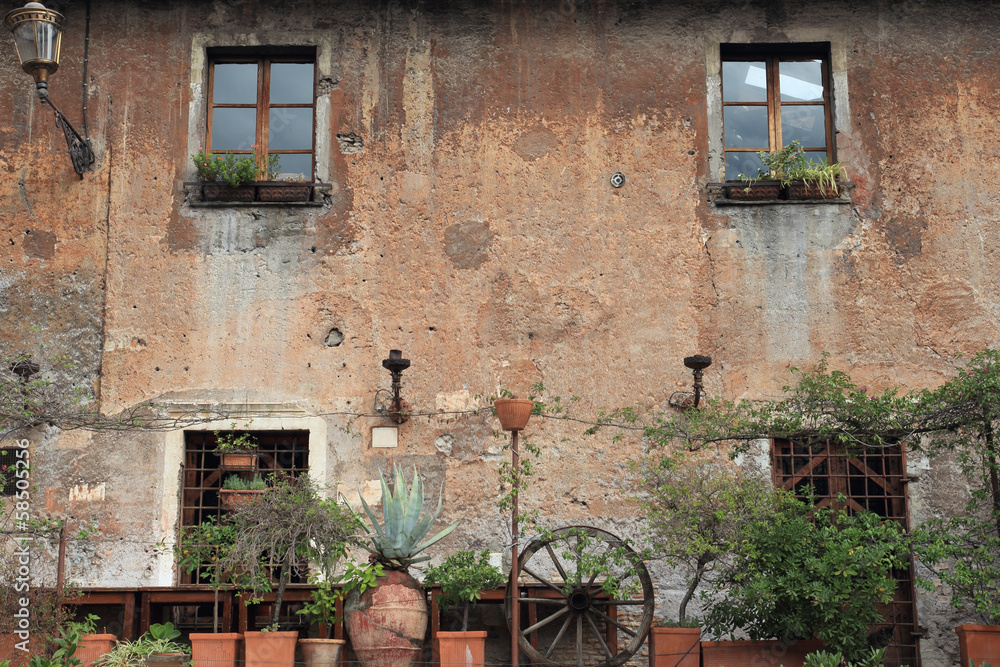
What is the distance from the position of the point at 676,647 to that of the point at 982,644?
1830 millimetres

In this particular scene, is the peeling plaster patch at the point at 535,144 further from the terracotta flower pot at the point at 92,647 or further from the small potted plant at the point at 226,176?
the terracotta flower pot at the point at 92,647

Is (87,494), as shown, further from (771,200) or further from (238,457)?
(771,200)

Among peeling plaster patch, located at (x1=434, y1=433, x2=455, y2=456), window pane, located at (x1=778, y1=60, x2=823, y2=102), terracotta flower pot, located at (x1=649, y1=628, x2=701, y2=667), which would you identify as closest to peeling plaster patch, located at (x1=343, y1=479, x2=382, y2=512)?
peeling plaster patch, located at (x1=434, y1=433, x2=455, y2=456)

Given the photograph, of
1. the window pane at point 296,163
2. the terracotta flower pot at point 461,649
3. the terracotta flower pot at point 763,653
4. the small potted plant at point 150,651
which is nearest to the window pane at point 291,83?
the window pane at point 296,163

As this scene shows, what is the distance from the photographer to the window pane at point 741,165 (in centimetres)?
843

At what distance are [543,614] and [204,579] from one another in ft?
8.12

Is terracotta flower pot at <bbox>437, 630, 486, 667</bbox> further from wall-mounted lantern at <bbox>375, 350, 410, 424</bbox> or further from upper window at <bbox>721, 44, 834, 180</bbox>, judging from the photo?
upper window at <bbox>721, 44, 834, 180</bbox>

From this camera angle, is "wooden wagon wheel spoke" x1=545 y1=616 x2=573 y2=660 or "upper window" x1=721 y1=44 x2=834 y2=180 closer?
"wooden wagon wheel spoke" x1=545 y1=616 x2=573 y2=660

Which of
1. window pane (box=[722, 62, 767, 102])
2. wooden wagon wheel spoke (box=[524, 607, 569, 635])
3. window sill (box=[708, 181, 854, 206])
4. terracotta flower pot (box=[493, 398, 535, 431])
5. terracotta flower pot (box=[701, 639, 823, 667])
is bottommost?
terracotta flower pot (box=[701, 639, 823, 667])

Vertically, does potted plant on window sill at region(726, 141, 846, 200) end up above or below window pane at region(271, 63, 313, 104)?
below

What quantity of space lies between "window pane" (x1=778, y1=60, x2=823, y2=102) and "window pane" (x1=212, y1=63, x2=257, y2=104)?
4.04m

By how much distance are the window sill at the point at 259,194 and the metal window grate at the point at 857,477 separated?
3.81 m

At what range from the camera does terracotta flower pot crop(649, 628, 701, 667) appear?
22.2ft

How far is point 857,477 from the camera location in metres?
7.99
